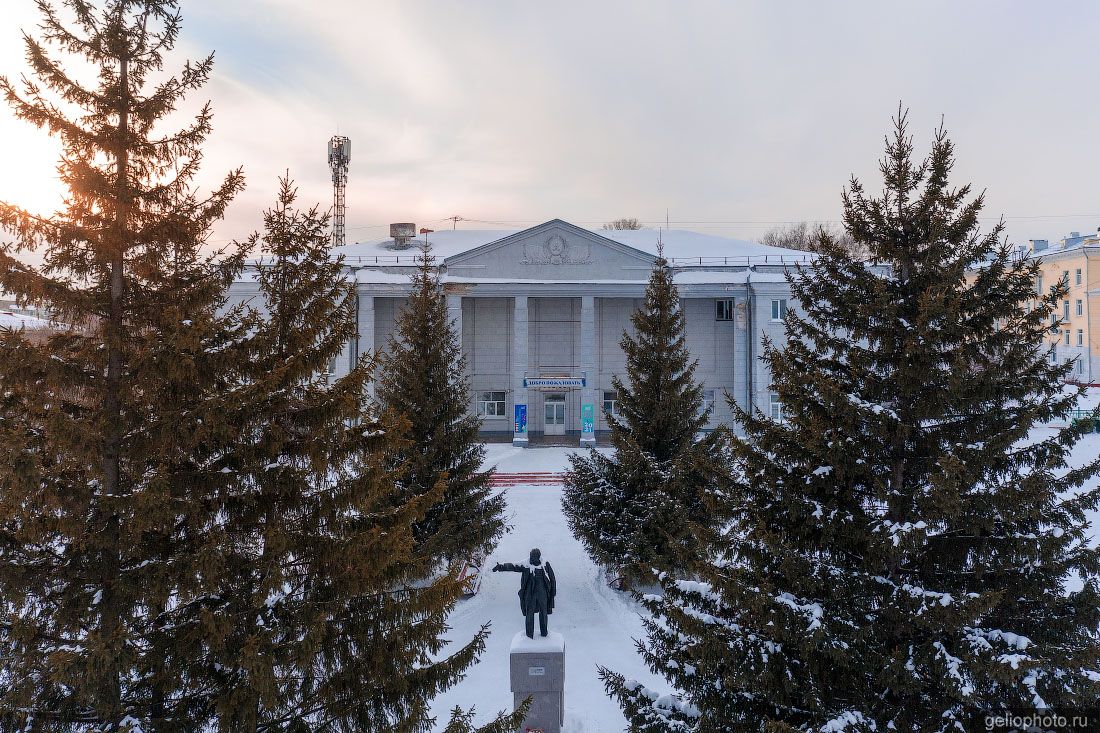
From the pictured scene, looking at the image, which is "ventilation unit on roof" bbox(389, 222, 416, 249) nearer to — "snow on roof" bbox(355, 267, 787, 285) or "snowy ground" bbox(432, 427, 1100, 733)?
"snow on roof" bbox(355, 267, 787, 285)

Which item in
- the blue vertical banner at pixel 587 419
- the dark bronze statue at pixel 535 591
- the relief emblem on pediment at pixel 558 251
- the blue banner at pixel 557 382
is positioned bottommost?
the dark bronze statue at pixel 535 591

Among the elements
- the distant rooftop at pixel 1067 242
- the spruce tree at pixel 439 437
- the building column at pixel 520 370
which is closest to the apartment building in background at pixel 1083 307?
the distant rooftop at pixel 1067 242

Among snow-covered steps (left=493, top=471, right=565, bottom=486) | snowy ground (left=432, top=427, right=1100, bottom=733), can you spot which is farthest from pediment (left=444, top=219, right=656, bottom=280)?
snowy ground (left=432, top=427, right=1100, bottom=733)

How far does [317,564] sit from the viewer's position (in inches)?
228

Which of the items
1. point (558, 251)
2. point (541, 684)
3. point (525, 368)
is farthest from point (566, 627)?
point (558, 251)

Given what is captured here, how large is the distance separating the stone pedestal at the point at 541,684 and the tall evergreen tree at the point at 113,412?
457 cm

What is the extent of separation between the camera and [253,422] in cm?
569

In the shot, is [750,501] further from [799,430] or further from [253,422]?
[253,422]

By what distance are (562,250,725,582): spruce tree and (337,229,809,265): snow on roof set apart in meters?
21.4

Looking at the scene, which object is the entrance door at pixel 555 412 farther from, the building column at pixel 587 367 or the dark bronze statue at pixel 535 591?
the dark bronze statue at pixel 535 591

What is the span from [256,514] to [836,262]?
6.77 metres

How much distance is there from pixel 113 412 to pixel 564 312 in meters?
32.4

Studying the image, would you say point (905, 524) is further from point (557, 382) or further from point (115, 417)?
point (557, 382)

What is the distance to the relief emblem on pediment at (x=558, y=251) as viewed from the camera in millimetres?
34031
